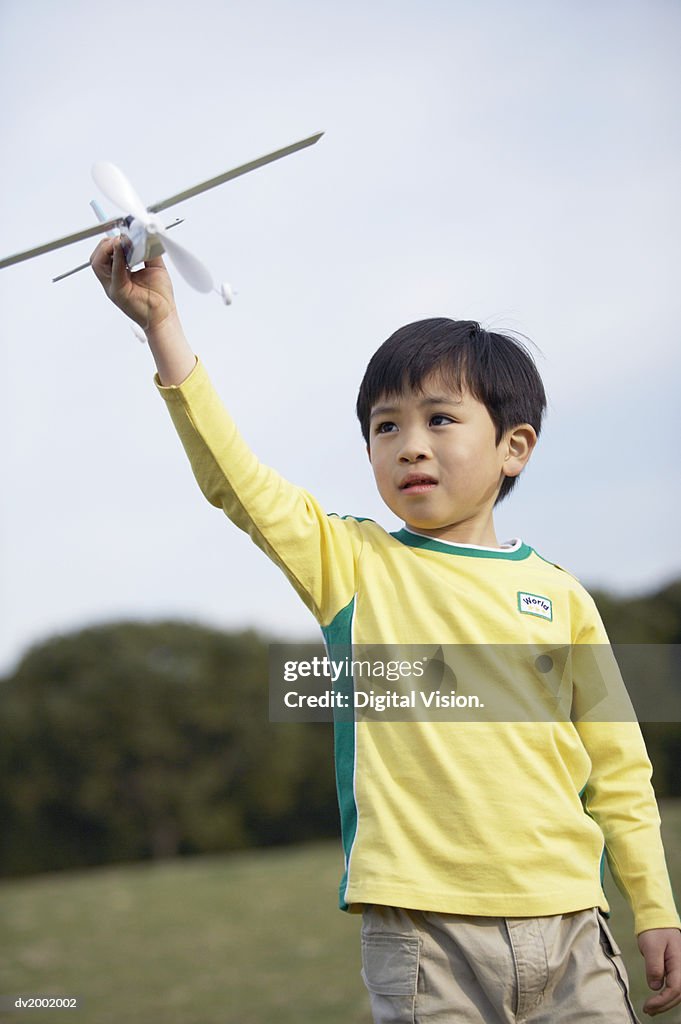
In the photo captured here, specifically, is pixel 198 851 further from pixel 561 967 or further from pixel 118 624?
pixel 561 967

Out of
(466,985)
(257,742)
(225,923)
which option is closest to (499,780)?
(466,985)

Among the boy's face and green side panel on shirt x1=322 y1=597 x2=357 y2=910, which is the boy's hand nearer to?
green side panel on shirt x1=322 y1=597 x2=357 y2=910

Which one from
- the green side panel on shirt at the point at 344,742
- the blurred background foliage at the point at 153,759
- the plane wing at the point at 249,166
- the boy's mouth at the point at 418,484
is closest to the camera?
the plane wing at the point at 249,166

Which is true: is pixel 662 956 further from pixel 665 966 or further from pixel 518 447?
pixel 518 447

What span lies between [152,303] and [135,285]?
4 cm

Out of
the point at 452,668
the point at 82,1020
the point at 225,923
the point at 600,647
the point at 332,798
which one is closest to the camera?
the point at 452,668

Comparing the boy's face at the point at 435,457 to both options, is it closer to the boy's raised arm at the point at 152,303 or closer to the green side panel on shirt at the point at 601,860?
the boy's raised arm at the point at 152,303

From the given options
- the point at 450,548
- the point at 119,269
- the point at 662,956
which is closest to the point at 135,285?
the point at 119,269

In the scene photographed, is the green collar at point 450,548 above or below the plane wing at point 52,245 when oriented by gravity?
below

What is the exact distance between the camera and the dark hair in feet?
6.15

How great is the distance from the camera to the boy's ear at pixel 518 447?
1.97 m

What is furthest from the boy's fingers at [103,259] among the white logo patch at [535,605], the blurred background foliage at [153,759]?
the blurred background foliage at [153,759]

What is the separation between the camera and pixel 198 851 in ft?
36.9

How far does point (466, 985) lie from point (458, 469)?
80cm
